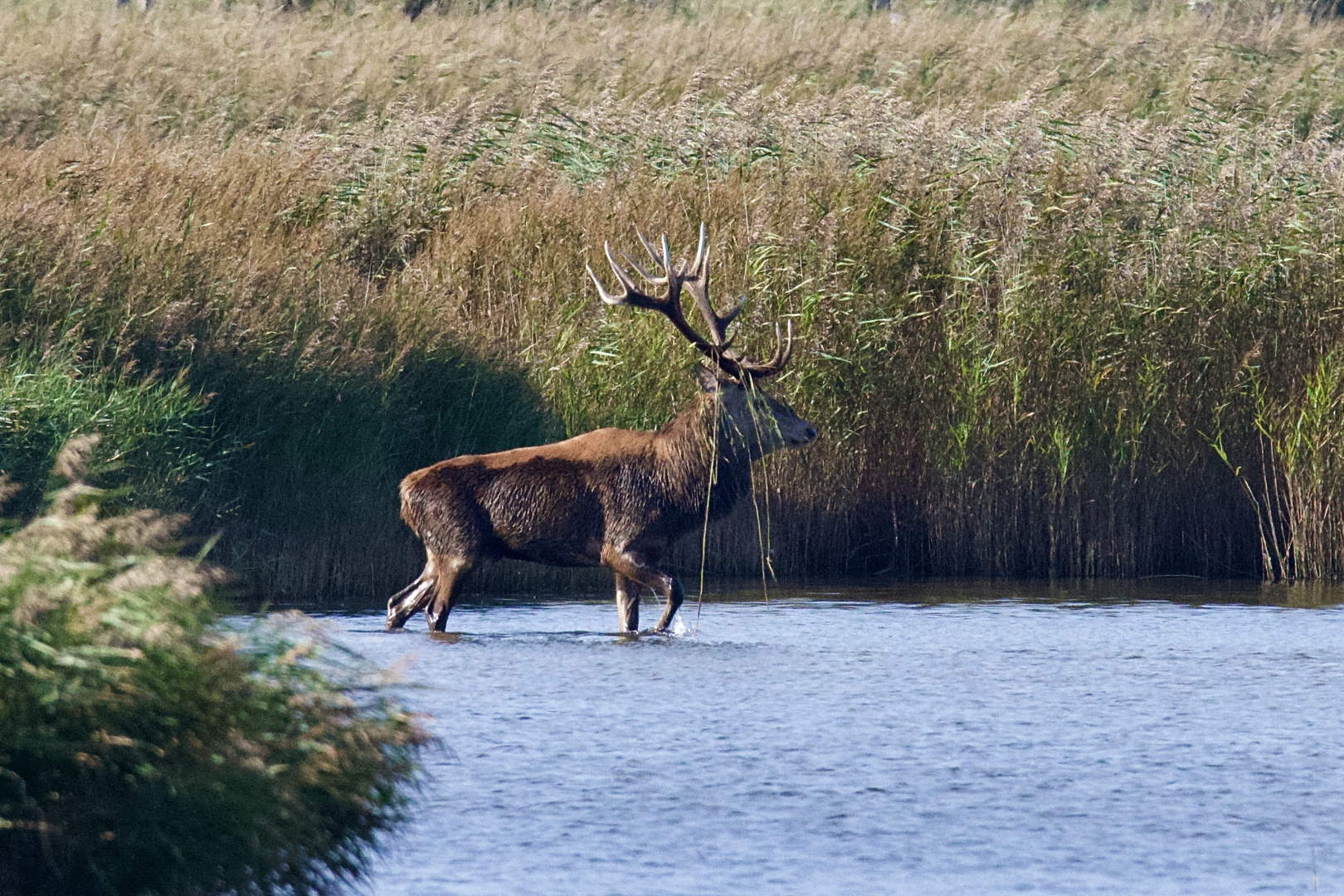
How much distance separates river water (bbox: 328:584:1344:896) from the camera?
691 centimetres

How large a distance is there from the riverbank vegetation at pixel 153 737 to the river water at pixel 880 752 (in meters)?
0.39

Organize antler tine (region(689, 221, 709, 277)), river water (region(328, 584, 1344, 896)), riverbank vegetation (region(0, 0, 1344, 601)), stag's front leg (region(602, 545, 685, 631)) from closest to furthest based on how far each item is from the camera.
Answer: river water (region(328, 584, 1344, 896)) < stag's front leg (region(602, 545, 685, 631)) < antler tine (region(689, 221, 709, 277)) < riverbank vegetation (region(0, 0, 1344, 601))

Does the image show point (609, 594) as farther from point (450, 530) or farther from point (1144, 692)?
point (1144, 692)

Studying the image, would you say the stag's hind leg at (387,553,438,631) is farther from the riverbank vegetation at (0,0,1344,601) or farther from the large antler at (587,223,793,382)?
the large antler at (587,223,793,382)

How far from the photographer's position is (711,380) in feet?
41.1

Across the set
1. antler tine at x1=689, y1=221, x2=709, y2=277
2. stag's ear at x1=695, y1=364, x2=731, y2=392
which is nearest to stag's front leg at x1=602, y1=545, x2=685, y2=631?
stag's ear at x1=695, y1=364, x2=731, y2=392

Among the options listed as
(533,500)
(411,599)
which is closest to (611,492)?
(533,500)

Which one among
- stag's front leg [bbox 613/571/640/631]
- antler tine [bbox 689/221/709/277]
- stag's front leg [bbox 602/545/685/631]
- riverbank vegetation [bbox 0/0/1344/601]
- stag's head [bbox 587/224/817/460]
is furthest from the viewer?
riverbank vegetation [bbox 0/0/1344/601]

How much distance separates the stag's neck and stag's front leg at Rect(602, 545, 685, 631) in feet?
1.39

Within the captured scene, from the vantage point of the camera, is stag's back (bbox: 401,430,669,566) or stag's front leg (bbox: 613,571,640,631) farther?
stag's front leg (bbox: 613,571,640,631)

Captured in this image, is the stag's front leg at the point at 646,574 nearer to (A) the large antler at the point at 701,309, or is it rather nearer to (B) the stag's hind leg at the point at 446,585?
(B) the stag's hind leg at the point at 446,585

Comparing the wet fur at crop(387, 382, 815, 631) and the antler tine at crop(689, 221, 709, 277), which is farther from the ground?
the antler tine at crop(689, 221, 709, 277)

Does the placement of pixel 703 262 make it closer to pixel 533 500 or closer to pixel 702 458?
pixel 702 458

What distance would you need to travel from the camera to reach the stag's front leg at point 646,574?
12016mm
